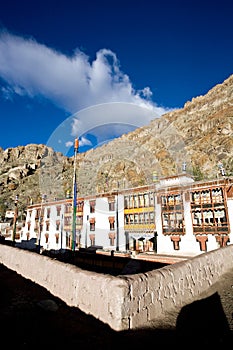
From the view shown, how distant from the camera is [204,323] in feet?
16.1

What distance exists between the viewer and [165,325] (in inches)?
187

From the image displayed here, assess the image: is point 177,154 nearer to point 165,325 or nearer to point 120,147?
point 120,147

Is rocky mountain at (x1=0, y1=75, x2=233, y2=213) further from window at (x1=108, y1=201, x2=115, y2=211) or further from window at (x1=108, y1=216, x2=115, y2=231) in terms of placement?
window at (x1=108, y1=216, x2=115, y2=231)

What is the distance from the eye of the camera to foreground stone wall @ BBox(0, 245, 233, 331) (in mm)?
4344

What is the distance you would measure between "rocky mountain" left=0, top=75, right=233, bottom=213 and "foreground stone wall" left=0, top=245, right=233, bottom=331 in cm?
2352

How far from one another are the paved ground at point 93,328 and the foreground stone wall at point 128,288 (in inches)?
8.4

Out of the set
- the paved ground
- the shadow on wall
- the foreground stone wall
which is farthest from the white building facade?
the shadow on wall

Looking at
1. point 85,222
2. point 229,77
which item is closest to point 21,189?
point 85,222

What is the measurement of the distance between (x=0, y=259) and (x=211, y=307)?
479 inches

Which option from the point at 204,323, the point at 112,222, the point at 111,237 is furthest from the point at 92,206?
the point at 204,323

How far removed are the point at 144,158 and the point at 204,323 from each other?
116 feet

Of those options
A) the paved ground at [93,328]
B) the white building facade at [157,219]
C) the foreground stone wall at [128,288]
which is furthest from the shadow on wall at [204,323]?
the white building facade at [157,219]

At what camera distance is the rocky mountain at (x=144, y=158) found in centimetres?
3516

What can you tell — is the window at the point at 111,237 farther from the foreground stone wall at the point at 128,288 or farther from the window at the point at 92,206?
the foreground stone wall at the point at 128,288
